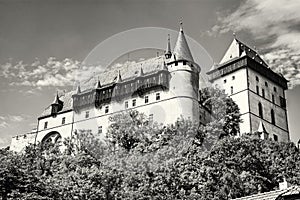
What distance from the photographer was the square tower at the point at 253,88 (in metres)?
70.1

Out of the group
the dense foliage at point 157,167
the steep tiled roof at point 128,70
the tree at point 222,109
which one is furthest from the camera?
the steep tiled roof at point 128,70

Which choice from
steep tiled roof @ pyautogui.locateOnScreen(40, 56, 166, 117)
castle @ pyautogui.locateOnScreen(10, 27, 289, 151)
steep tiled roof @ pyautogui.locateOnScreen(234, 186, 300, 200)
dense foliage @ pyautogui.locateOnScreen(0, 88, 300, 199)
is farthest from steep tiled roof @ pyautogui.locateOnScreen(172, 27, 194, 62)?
steep tiled roof @ pyautogui.locateOnScreen(234, 186, 300, 200)

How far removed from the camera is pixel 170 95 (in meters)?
62.2

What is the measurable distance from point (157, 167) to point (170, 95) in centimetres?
2040

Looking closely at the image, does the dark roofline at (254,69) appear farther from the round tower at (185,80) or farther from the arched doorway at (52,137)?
the arched doorway at (52,137)

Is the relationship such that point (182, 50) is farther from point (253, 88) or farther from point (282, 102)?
point (282, 102)

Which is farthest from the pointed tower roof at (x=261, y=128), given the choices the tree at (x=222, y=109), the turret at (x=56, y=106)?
the turret at (x=56, y=106)

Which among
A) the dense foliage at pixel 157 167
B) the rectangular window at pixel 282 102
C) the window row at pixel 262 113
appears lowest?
the dense foliage at pixel 157 167

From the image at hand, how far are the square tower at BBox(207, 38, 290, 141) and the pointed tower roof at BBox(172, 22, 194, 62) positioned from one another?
10756mm

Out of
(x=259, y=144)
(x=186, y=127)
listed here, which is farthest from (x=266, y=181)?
(x=186, y=127)

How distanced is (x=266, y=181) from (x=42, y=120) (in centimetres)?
4284

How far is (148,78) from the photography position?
217ft

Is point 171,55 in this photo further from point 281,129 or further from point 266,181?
point 266,181

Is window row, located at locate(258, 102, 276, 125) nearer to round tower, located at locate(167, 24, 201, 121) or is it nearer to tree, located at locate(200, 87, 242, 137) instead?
tree, located at locate(200, 87, 242, 137)
